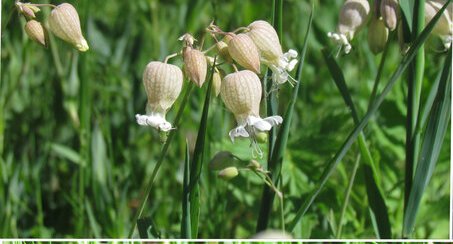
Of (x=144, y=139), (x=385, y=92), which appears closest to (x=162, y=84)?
(x=385, y=92)

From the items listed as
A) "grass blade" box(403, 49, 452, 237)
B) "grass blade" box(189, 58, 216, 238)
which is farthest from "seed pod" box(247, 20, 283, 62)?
"grass blade" box(403, 49, 452, 237)

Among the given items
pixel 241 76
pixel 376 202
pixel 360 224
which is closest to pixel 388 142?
pixel 360 224

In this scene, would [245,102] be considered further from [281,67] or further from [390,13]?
[390,13]

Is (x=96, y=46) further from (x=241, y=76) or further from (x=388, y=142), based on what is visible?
(x=241, y=76)

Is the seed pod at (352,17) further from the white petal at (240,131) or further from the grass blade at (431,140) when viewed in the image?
the white petal at (240,131)

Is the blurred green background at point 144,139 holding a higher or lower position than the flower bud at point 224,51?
lower

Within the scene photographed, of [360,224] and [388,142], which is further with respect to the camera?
[388,142]

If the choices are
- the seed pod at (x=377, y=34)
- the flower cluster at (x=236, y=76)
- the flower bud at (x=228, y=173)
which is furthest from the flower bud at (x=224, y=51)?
the seed pod at (x=377, y=34)
